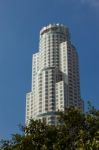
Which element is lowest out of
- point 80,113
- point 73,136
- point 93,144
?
point 93,144

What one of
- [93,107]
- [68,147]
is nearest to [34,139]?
[68,147]

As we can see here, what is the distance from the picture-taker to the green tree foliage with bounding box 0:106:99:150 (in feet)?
140

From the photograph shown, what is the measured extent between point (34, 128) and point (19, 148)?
3.30 m

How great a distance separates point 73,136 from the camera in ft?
140

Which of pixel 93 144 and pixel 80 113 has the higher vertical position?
pixel 80 113

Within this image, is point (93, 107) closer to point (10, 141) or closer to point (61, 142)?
point (61, 142)

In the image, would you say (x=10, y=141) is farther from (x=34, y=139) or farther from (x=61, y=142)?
(x=61, y=142)

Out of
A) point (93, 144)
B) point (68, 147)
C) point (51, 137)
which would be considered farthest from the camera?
point (51, 137)

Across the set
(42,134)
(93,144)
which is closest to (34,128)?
(42,134)

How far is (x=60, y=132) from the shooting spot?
4469 centimetres

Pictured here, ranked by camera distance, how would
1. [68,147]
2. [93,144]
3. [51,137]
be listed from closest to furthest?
[93,144] < [68,147] < [51,137]

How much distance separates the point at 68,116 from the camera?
1793 inches

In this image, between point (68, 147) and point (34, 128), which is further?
point (34, 128)

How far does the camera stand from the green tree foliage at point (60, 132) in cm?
4266
